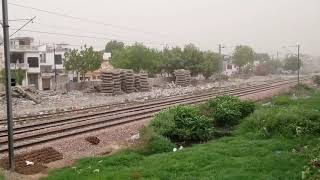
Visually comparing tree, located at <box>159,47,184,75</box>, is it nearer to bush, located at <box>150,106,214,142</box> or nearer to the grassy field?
bush, located at <box>150,106,214,142</box>

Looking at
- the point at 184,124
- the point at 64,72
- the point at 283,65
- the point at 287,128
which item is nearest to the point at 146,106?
the point at 184,124

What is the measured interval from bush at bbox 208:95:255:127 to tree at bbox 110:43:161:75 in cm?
4323

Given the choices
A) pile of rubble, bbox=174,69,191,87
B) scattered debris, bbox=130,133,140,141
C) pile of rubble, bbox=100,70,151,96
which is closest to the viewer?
scattered debris, bbox=130,133,140,141

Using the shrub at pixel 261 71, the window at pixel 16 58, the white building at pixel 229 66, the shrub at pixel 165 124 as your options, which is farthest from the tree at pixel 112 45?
the shrub at pixel 165 124

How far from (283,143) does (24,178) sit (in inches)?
336

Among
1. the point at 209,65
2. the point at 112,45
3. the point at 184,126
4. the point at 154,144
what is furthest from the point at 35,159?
the point at 112,45

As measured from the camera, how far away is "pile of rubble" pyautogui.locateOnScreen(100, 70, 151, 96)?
45.5 m

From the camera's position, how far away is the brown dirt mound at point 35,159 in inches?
561

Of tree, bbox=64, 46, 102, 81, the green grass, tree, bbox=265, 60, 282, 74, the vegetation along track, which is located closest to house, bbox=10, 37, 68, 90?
tree, bbox=64, 46, 102, 81

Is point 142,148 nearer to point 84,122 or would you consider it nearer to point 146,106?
point 84,122

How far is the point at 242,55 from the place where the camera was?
11644 cm

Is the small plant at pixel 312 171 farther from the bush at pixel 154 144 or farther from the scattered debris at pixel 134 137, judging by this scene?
the scattered debris at pixel 134 137

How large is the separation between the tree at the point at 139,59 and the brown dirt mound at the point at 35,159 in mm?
51063

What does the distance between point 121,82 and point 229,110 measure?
25.8 meters
